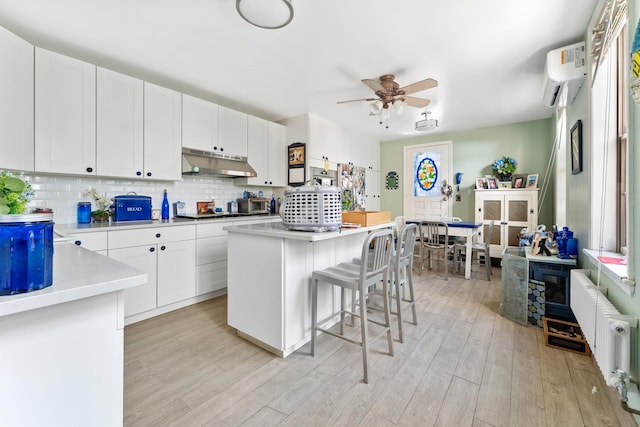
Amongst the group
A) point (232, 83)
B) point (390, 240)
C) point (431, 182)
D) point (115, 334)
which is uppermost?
point (232, 83)

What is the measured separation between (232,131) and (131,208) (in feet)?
4.99

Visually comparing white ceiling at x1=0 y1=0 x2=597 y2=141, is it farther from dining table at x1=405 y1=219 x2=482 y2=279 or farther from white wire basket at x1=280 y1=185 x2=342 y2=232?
dining table at x1=405 y1=219 x2=482 y2=279

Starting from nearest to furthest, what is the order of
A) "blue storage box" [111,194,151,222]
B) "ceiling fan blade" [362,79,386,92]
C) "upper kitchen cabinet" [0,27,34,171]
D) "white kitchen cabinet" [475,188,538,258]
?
"upper kitchen cabinet" [0,27,34,171] → "ceiling fan blade" [362,79,386,92] → "blue storage box" [111,194,151,222] → "white kitchen cabinet" [475,188,538,258]

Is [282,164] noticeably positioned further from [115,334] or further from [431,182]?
[115,334]

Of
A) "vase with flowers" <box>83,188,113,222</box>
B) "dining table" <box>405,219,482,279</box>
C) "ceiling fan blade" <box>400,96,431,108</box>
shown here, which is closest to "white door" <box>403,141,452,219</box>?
"dining table" <box>405,219,482,279</box>

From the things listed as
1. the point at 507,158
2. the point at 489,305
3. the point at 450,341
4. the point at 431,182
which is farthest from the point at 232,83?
the point at 507,158

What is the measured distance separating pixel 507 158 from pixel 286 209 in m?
4.56

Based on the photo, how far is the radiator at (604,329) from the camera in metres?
1.29

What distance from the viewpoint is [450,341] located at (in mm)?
2174

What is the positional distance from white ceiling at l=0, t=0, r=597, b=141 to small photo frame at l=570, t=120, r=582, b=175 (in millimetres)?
738

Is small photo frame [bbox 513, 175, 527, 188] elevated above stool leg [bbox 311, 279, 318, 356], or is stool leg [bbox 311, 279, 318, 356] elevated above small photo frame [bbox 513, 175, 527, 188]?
small photo frame [bbox 513, 175, 527, 188]

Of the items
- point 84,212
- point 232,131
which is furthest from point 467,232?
point 84,212

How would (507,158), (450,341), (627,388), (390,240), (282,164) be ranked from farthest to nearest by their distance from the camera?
(507,158), (282,164), (450,341), (390,240), (627,388)

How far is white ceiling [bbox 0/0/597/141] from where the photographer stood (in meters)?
1.93
